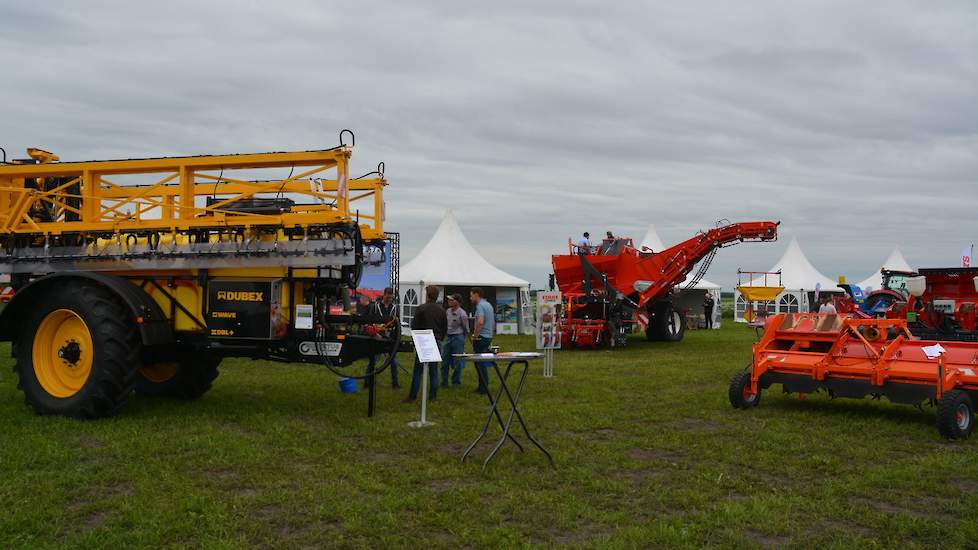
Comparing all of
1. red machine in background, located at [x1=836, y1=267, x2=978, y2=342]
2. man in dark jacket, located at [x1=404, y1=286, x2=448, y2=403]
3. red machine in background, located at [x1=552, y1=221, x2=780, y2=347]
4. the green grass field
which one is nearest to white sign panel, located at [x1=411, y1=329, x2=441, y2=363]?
the green grass field

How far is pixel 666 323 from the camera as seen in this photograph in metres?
22.0

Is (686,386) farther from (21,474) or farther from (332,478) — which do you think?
(21,474)

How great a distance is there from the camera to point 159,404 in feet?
31.2

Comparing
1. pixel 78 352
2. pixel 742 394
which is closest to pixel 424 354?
pixel 78 352

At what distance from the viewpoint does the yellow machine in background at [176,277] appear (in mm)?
8031

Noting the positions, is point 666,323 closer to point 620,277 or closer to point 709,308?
point 620,277

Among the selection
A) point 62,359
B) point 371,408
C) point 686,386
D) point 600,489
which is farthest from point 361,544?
point 686,386

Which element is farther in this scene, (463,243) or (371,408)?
(463,243)

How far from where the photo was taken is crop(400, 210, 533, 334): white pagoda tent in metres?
22.9

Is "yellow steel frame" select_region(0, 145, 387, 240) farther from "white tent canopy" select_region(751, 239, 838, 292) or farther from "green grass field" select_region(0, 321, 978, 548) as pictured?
"white tent canopy" select_region(751, 239, 838, 292)

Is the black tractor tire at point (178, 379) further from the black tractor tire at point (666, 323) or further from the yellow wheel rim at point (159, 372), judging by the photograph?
the black tractor tire at point (666, 323)

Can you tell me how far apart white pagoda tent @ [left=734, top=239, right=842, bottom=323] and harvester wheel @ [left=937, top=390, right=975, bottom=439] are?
24757 millimetres

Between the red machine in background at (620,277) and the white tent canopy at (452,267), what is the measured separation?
2.97 metres

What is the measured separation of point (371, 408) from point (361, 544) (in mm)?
4256
